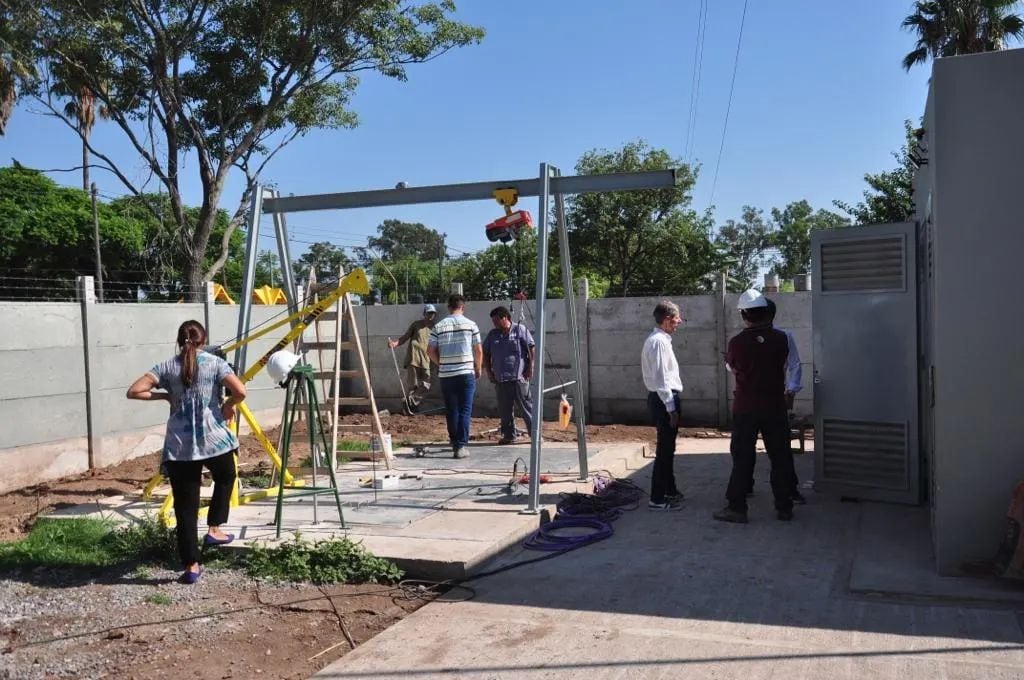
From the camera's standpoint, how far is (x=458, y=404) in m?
9.66

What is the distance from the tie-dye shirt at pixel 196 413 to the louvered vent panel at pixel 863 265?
16.2 feet

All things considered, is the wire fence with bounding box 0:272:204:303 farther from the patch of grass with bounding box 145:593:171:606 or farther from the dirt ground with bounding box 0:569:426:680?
the patch of grass with bounding box 145:593:171:606

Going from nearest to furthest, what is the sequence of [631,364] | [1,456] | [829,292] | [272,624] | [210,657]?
[210,657]
[272,624]
[829,292]
[1,456]
[631,364]

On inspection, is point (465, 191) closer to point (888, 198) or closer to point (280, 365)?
point (280, 365)

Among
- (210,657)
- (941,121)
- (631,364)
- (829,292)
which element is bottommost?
(210,657)

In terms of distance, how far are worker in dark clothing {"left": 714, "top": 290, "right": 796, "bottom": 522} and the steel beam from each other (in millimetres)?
1421

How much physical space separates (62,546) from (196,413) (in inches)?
65.8

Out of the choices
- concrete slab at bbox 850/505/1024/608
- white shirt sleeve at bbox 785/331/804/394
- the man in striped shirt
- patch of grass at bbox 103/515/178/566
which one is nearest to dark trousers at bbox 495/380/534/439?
the man in striped shirt

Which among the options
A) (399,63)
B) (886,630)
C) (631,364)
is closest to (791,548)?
(886,630)

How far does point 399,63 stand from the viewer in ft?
65.6

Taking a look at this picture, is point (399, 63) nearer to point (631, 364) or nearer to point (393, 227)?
point (631, 364)

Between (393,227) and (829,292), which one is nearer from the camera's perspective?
(829,292)

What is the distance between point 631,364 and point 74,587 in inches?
338

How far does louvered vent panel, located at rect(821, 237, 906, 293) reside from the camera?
7.00 m
